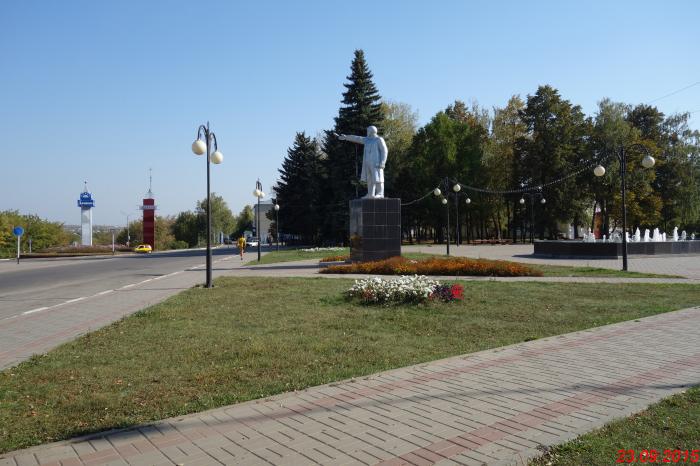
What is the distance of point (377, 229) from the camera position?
21.8m

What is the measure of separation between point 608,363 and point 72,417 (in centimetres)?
564

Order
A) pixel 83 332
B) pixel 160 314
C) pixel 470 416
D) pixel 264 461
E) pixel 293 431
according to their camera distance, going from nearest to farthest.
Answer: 1. pixel 264 461
2. pixel 293 431
3. pixel 470 416
4. pixel 83 332
5. pixel 160 314

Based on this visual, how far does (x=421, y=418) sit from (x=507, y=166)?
56.3 m

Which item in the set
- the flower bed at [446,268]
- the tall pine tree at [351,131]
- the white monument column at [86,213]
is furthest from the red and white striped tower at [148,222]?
the flower bed at [446,268]

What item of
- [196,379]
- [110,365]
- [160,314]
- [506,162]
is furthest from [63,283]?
[506,162]

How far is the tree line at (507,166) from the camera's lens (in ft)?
154

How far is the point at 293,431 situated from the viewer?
13.3ft

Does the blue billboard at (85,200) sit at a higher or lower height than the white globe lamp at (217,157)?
higher

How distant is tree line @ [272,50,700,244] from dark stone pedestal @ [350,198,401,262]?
22.5 metres

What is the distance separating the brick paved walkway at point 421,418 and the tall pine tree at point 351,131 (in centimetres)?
3888

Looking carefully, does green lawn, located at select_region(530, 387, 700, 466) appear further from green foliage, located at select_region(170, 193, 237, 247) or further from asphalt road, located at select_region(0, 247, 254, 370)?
green foliage, located at select_region(170, 193, 237, 247)

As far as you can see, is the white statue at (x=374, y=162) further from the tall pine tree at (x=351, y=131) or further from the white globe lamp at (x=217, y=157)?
the tall pine tree at (x=351, y=131)

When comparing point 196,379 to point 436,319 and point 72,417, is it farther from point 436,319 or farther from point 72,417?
point 436,319

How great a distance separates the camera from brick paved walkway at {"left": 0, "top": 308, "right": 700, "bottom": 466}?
3643mm
